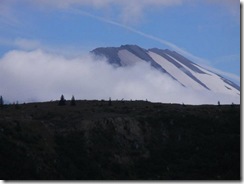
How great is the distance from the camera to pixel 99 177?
89.0ft

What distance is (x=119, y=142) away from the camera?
33594mm

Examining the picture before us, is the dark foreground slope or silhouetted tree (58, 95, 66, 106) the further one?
silhouetted tree (58, 95, 66, 106)

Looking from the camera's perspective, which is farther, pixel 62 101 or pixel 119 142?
pixel 62 101

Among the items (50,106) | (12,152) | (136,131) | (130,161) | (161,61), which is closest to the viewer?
(12,152)

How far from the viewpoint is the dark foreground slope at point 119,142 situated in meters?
26.8

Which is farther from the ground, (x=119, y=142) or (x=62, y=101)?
(x=62, y=101)

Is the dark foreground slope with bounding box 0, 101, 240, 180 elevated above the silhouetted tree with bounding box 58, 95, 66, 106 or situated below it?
below

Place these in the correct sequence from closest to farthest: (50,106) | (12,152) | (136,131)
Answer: (12,152) → (136,131) → (50,106)

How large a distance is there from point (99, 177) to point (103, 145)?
5.33 metres

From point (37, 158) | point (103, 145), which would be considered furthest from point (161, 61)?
point (37, 158)

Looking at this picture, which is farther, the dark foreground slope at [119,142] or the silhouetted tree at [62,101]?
the silhouetted tree at [62,101]

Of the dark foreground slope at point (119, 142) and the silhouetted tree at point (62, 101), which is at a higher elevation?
the silhouetted tree at point (62, 101)

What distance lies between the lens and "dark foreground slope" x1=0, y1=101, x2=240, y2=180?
2681cm

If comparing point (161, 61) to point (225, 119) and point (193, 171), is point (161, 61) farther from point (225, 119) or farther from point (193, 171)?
point (193, 171)
